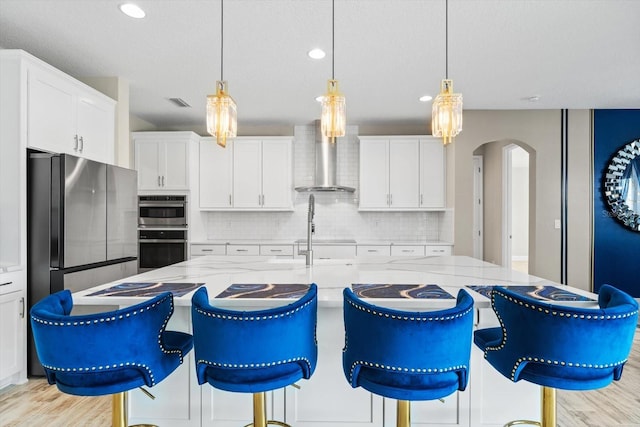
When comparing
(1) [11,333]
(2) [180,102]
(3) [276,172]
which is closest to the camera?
(1) [11,333]

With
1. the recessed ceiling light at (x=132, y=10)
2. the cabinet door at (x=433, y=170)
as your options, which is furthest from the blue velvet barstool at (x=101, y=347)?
the cabinet door at (x=433, y=170)

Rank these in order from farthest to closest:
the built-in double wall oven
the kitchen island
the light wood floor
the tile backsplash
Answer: the tile backsplash < the built-in double wall oven < the light wood floor < the kitchen island

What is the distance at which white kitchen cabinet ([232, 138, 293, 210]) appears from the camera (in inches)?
216

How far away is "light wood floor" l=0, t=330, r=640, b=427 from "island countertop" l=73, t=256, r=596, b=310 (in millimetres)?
897

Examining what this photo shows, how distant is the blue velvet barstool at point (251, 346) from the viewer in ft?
4.47

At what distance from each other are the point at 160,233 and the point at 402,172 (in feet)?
10.9

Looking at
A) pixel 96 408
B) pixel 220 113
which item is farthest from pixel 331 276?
pixel 96 408

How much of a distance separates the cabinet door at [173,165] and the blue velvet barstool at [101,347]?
397cm

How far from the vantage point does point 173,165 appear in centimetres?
527

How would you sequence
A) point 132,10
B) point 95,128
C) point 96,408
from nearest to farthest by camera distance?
point 96,408, point 132,10, point 95,128

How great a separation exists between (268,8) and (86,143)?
2.04m

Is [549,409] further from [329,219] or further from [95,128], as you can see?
[329,219]

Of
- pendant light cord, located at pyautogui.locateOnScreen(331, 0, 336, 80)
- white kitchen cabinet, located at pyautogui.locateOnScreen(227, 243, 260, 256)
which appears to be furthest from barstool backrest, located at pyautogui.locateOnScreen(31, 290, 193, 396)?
white kitchen cabinet, located at pyautogui.locateOnScreen(227, 243, 260, 256)

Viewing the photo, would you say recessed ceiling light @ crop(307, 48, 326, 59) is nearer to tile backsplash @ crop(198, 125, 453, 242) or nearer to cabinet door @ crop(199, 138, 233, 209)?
tile backsplash @ crop(198, 125, 453, 242)
